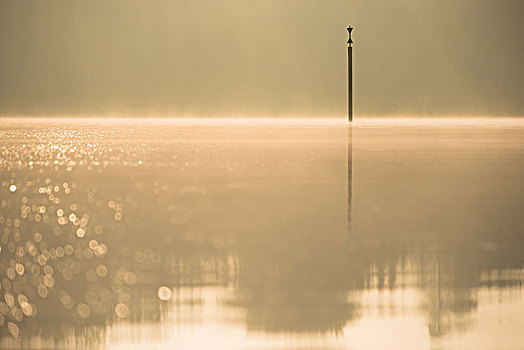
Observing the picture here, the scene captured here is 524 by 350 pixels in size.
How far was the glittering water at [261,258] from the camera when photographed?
1.12 meters

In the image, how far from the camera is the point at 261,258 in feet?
5.54

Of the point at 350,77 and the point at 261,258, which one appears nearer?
the point at 261,258

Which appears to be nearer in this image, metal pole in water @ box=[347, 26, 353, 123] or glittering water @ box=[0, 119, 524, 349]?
glittering water @ box=[0, 119, 524, 349]

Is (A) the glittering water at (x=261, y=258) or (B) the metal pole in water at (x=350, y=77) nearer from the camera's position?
(A) the glittering water at (x=261, y=258)

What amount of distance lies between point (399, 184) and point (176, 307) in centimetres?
204

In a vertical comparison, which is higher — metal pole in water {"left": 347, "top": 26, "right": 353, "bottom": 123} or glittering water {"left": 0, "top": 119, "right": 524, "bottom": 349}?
metal pole in water {"left": 347, "top": 26, "right": 353, "bottom": 123}

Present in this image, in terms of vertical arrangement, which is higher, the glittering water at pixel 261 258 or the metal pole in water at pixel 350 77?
the metal pole in water at pixel 350 77

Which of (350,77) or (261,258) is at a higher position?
(350,77)

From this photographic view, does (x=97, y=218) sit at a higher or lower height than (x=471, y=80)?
lower

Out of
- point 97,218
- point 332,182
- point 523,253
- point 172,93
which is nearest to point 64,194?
point 97,218

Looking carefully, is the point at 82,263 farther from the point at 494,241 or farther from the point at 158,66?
the point at 158,66

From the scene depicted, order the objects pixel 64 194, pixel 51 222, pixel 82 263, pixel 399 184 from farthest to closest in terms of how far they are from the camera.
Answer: pixel 399 184 < pixel 64 194 < pixel 51 222 < pixel 82 263

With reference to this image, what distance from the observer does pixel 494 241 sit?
1.91m

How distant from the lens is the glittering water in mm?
1124
